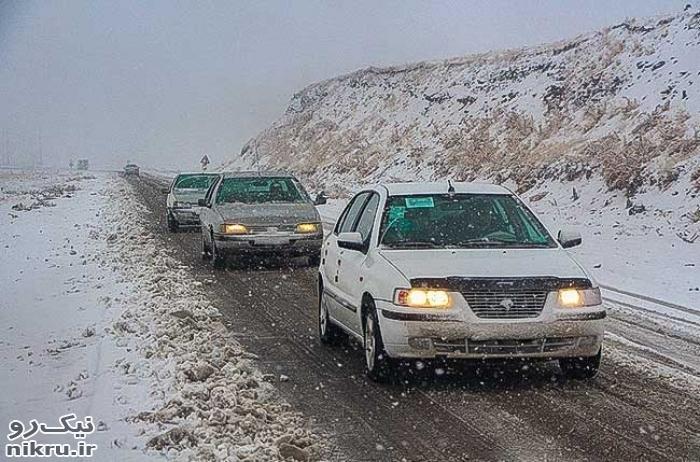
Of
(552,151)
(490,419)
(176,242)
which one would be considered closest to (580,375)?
(490,419)

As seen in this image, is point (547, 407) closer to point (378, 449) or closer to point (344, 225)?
point (378, 449)

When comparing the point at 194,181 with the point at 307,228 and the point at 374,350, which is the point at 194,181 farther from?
the point at 374,350

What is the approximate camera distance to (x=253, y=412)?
21.1 ft

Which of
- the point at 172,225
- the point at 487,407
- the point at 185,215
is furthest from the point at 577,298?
the point at 172,225

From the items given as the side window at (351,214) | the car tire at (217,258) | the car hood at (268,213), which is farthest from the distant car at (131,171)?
the side window at (351,214)

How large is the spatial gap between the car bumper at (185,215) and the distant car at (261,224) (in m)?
6.72

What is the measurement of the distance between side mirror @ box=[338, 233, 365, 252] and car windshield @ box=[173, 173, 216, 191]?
17.1 metres

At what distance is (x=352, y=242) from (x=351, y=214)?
52.1 inches

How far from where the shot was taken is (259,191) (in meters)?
16.7

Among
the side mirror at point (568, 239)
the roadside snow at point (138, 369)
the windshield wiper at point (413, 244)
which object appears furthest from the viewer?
the side mirror at point (568, 239)

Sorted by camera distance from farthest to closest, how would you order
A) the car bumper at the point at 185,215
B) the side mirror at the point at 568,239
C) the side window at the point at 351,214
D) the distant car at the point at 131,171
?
the distant car at the point at 131,171 < the car bumper at the point at 185,215 < the side window at the point at 351,214 < the side mirror at the point at 568,239

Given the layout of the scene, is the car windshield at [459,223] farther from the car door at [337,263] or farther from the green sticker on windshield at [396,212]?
the car door at [337,263]

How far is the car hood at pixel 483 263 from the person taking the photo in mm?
7113

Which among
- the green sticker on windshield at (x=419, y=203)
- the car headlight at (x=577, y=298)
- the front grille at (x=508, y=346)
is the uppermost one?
the green sticker on windshield at (x=419, y=203)
